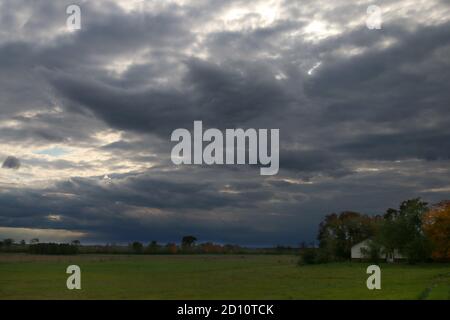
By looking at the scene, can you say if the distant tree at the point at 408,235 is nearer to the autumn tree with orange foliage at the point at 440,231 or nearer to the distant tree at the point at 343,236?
the autumn tree with orange foliage at the point at 440,231

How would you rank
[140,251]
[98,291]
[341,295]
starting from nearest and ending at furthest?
[341,295], [98,291], [140,251]

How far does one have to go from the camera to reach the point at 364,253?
380 ft

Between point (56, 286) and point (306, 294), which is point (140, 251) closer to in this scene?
point (56, 286)

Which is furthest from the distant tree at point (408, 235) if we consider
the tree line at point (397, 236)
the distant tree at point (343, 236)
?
the distant tree at point (343, 236)

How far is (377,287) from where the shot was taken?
155 ft

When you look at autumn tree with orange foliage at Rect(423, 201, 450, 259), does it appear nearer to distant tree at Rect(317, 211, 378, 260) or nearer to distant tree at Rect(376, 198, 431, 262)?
distant tree at Rect(376, 198, 431, 262)

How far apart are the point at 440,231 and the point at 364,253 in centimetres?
2147

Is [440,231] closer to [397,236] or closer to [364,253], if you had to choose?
[397,236]

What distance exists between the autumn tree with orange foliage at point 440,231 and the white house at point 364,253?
1277cm

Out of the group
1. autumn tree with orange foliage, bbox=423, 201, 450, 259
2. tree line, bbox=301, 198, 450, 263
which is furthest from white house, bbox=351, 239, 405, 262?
autumn tree with orange foliage, bbox=423, 201, 450, 259

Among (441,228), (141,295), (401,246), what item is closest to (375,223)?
(401,246)

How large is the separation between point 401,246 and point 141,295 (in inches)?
2962

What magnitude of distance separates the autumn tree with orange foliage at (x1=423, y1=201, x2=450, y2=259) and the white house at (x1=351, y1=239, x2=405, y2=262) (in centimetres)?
1277

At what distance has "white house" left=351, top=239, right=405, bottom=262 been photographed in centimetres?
11343
